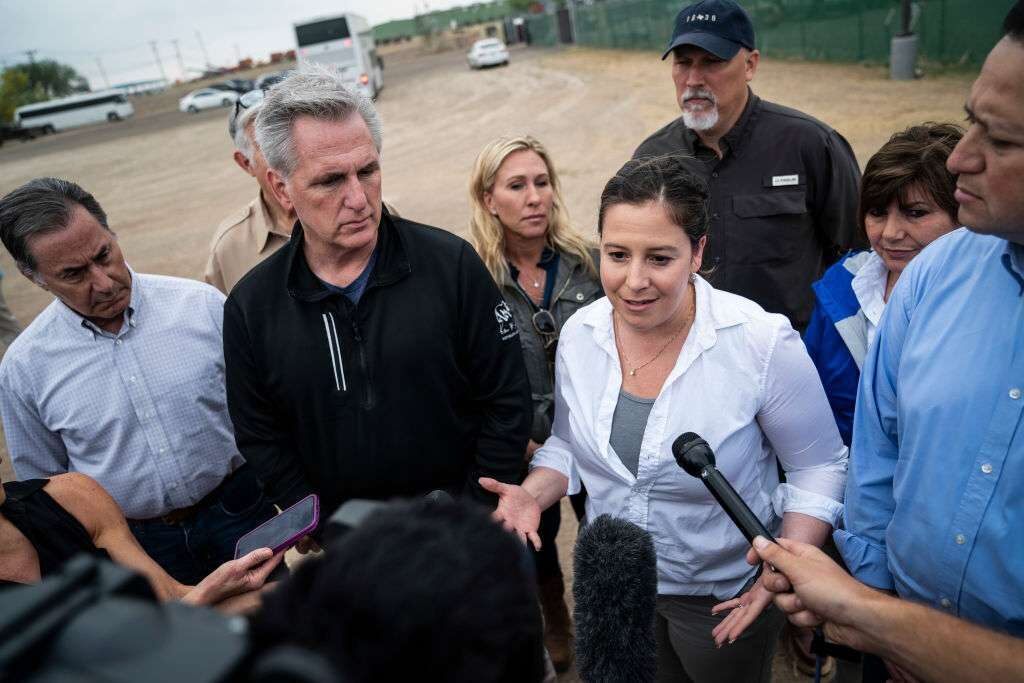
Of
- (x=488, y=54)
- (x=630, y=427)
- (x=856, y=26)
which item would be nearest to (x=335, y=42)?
(x=488, y=54)

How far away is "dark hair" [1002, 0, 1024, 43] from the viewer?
3.93 feet

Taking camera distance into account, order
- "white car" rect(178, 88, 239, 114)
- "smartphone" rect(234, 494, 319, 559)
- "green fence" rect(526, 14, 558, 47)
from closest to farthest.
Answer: "smartphone" rect(234, 494, 319, 559) < "white car" rect(178, 88, 239, 114) < "green fence" rect(526, 14, 558, 47)

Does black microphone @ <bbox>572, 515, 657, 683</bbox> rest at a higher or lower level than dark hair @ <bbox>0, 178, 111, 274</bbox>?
lower

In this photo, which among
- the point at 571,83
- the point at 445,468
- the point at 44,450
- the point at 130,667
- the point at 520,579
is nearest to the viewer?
the point at 130,667

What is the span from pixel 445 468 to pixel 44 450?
165 cm

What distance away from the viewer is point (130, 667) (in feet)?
1.75

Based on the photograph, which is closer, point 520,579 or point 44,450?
point 520,579

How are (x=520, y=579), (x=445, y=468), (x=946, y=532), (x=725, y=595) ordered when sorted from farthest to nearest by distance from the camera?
(x=445, y=468) → (x=725, y=595) → (x=946, y=532) → (x=520, y=579)

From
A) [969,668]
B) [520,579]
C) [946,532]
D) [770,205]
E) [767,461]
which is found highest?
[520,579]

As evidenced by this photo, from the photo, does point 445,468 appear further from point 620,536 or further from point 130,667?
point 130,667

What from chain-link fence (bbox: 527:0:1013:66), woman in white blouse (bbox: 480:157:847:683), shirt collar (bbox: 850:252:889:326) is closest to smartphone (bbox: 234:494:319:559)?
woman in white blouse (bbox: 480:157:847:683)

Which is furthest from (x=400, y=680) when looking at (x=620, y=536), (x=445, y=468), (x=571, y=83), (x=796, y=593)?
(x=571, y=83)

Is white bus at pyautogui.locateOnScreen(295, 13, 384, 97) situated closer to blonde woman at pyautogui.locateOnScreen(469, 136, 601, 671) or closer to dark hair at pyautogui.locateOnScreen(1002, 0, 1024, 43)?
blonde woman at pyautogui.locateOnScreen(469, 136, 601, 671)

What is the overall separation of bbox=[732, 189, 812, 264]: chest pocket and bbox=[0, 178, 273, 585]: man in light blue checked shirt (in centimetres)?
238
